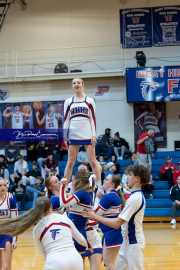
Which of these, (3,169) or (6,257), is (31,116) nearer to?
(3,169)

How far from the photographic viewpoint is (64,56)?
18125 mm

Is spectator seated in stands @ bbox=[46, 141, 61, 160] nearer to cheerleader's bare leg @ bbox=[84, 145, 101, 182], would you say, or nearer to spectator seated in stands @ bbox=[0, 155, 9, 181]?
spectator seated in stands @ bbox=[0, 155, 9, 181]

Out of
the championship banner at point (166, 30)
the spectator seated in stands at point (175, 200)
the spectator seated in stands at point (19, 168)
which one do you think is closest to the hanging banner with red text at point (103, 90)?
the championship banner at point (166, 30)

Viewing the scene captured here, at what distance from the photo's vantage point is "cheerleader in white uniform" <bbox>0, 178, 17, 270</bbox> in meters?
Answer: 5.44

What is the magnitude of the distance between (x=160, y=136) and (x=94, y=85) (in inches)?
162

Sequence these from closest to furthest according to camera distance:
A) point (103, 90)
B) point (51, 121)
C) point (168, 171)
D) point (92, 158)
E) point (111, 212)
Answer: point (111, 212), point (92, 158), point (168, 171), point (51, 121), point (103, 90)

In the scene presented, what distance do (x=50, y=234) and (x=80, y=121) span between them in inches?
103

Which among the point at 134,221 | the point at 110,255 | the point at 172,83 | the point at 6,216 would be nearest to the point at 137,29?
the point at 172,83

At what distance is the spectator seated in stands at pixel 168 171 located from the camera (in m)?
14.2

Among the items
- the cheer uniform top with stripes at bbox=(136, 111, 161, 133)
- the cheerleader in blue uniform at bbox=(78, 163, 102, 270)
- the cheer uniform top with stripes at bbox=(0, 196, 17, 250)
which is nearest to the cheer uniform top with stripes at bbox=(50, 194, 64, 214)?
the cheerleader in blue uniform at bbox=(78, 163, 102, 270)

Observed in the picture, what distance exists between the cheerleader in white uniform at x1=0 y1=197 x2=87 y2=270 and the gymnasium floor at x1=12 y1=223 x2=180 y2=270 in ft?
12.7

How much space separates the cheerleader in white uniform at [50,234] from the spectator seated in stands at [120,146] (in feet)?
41.2

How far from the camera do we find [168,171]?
46.7 ft

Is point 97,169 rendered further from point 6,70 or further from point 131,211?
point 6,70
